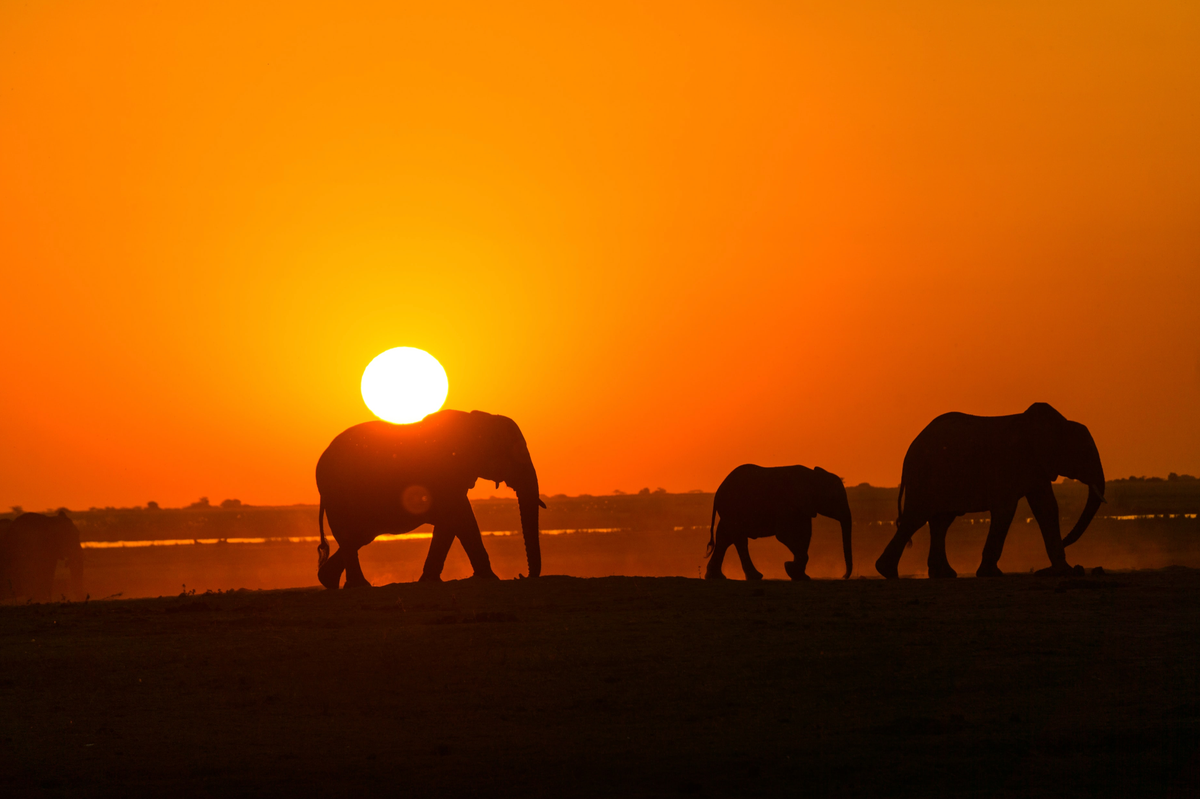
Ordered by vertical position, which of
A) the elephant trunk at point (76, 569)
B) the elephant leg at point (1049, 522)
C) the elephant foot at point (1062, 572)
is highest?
the elephant leg at point (1049, 522)

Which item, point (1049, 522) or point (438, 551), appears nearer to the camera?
point (1049, 522)

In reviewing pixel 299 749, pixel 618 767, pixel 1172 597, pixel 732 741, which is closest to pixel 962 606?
pixel 1172 597

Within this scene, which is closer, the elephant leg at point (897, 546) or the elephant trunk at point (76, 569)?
the elephant leg at point (897, 546)

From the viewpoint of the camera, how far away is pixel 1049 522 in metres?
20.0

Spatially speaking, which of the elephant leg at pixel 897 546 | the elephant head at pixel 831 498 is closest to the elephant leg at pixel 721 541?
the elephant head at pixel 831 498

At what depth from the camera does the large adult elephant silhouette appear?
70.4 feet

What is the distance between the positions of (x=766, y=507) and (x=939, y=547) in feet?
12.3

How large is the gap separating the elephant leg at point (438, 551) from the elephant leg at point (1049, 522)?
968 centimetres

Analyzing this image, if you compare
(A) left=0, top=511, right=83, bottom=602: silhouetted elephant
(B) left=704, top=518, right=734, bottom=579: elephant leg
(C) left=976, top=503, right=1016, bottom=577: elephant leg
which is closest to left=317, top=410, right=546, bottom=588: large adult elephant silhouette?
(B) left=704, top=518, right=734, bottom=579: elephant leg

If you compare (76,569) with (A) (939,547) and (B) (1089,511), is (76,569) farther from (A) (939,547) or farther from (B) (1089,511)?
(B) (1089,511)

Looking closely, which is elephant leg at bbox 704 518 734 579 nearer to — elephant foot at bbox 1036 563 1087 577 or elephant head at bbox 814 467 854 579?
elephant head at bbox 814 467 854 579

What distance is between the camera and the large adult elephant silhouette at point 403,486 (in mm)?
21453

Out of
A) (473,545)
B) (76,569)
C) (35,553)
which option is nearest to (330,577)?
(473,545)

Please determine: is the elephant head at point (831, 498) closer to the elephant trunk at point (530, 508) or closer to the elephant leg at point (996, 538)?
the elephant leg at point (996, 538)
